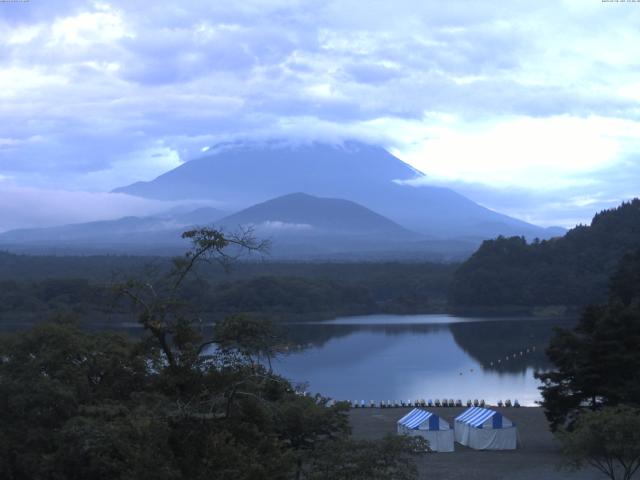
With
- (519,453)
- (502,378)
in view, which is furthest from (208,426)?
(502,378)

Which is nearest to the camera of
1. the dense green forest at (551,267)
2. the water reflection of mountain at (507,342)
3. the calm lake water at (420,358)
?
the calm lake water at (420,358)

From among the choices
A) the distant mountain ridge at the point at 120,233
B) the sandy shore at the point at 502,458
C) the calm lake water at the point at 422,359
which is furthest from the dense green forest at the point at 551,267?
the distant mountain ridge at the point at 120,233

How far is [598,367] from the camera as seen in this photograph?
1345 centimetres

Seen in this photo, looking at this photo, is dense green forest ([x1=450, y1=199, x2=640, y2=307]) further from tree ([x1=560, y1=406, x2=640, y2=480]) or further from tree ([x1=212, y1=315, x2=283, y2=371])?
tree ([x1=212, y1=315, x2=283, y2=371])

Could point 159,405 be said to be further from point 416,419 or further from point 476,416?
point 476,416

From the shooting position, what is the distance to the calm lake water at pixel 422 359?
2311 cm

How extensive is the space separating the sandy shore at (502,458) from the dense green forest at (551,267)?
3171 centimetres

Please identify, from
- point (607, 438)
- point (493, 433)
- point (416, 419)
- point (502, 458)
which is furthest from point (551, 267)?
point (607, 438)

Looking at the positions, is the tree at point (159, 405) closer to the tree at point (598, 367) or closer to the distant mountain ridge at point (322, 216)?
the tree at point (598, 367)

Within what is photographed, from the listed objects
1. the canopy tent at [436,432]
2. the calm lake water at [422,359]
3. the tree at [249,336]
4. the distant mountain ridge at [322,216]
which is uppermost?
the distant mountain ridge at [322,216]

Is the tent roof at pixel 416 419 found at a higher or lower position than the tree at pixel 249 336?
lower

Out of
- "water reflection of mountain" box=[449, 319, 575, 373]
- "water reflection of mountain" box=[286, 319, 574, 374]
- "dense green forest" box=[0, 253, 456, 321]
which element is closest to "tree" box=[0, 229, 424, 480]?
"water reflection of mountain" box=[286, 319, 574, 374]

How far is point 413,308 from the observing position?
2029 inches

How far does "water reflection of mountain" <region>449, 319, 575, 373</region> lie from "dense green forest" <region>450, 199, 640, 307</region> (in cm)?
648
